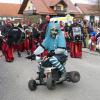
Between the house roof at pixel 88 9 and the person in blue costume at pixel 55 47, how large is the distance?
61.1 metres

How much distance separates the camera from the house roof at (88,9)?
235 feet

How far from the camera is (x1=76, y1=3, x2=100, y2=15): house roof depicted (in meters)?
71.6

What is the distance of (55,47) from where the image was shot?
9023mm

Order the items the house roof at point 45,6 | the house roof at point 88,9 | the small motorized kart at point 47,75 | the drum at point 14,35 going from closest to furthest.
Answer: the small motorized kart at point 47,75
the drum at point 14,35
the house roof at point 45,6
the house roof at point 88,9

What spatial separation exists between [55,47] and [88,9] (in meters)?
66.9

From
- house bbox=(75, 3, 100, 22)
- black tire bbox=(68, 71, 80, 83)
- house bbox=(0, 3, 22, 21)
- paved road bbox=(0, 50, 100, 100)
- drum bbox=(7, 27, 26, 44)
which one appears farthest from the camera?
house bbox=(0, 3, 22, 21)

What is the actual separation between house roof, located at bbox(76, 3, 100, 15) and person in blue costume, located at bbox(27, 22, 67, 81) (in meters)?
61.1

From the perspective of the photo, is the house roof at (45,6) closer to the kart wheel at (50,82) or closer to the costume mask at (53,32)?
the costume mask at (53,32)

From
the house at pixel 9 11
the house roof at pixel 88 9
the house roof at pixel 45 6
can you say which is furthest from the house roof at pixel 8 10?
the house roof at pixel 45 6

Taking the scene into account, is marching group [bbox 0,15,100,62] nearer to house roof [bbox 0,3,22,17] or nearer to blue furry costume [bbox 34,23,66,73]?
blue furry costume [bbox 34,23,66,73]

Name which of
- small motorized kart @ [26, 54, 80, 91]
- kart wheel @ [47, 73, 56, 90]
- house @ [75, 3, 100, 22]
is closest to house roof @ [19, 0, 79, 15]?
house @ [75, 3, 100, 22]

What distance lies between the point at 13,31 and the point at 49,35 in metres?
6.78

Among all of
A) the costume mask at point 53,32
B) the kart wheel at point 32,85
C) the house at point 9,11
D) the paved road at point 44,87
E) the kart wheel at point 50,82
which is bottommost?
the house at point 9,11

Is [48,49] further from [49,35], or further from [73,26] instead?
[73,26]
